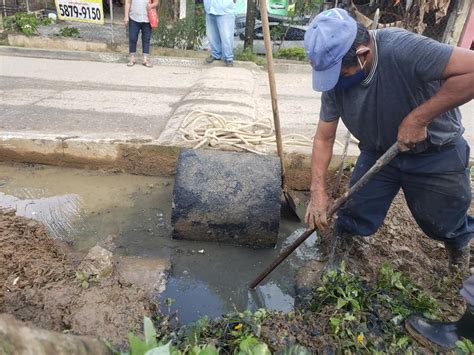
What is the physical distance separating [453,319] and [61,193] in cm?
345

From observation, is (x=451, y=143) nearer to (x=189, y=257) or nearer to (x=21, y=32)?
(x=189, y=257)

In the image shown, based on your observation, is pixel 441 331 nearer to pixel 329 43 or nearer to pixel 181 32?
pixel 329 43

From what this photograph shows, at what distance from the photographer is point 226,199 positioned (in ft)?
10.4

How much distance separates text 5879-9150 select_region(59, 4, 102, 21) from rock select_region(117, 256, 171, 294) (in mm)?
6937

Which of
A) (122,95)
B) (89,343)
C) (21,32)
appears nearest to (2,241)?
(89,343)

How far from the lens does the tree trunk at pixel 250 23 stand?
27.0 ft

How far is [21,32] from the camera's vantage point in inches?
347

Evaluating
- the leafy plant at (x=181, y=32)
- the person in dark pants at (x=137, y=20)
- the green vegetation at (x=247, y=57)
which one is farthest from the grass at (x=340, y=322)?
the leafy plant at (x=181, y=32)

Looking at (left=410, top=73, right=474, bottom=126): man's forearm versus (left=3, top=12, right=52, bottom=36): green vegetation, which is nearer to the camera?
(left=410, top=73, right=474, bottom=126): man's forearm

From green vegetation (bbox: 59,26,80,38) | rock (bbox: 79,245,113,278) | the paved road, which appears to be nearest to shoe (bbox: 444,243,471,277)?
the paved road

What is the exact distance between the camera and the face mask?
2237 millimetres

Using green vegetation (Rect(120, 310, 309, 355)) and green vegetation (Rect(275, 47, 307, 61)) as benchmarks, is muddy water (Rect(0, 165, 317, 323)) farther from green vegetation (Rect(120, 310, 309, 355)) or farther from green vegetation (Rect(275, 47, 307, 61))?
green vegetation (Rect(275, 47, 307, 61))

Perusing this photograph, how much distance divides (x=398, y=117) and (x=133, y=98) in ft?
14.0

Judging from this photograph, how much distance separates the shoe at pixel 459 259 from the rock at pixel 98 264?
232 cm
